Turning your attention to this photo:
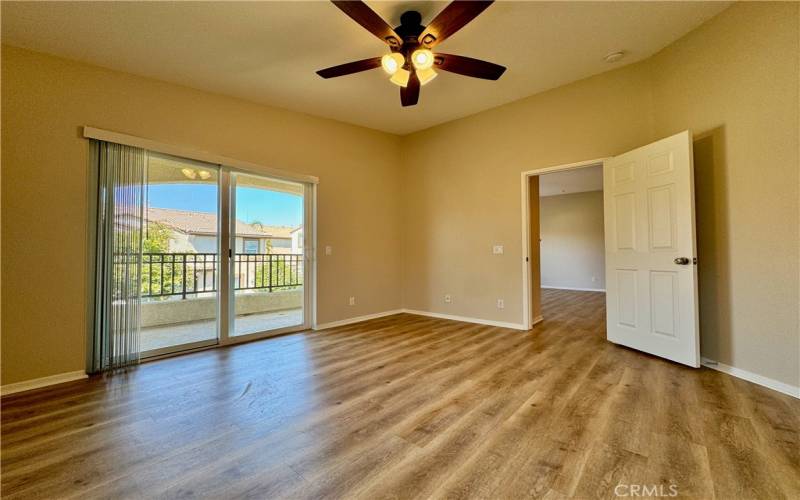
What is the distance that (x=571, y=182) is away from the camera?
23.2 feet

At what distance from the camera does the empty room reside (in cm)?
153

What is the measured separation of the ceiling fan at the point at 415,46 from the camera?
189 cm

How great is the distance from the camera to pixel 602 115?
3350 millimetres

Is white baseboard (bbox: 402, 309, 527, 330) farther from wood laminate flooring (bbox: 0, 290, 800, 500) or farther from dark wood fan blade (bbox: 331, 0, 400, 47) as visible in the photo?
dark wood fan blade (bbox: 331, 0, 400, 47)

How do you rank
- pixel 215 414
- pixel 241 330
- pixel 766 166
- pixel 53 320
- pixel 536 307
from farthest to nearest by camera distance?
1. pixel 536 307
2. pixel 241 330
3. pixel 53 320
4. pixel 766 166
5. pixel 215 414

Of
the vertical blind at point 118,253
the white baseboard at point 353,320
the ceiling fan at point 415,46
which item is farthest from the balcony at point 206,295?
the ceiling fan at point 415,46

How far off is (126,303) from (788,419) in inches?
192

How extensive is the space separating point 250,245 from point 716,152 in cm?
465

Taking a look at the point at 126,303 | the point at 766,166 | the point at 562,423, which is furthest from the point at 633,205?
the point at 126,303

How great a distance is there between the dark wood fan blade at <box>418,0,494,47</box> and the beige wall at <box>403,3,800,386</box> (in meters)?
2.16

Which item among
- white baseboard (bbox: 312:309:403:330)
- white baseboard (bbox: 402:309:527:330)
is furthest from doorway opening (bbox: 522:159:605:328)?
white baseboard (bbox: 312:309:403:330)

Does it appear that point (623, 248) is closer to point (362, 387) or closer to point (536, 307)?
point (536, 307)

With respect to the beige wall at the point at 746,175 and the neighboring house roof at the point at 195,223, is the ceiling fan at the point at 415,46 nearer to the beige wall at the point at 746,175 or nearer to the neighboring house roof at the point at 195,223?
the beige wall at the point at 746,175

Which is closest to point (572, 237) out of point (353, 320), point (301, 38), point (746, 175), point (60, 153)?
point (746, 175)
